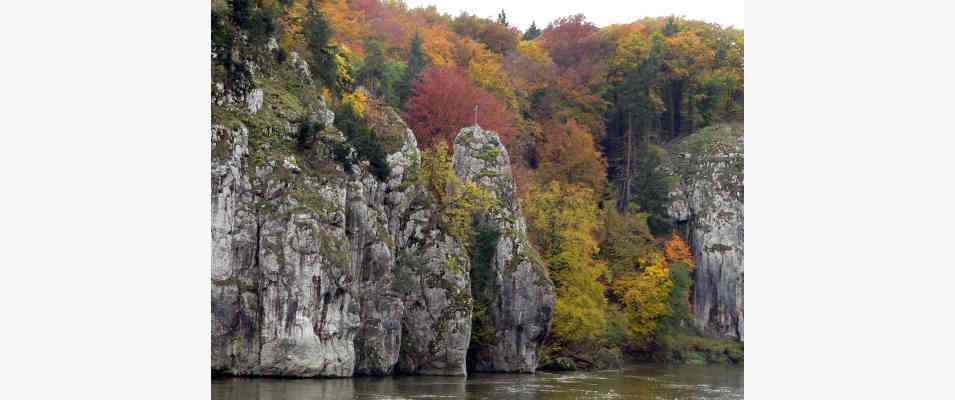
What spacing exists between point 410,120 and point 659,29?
29051mm

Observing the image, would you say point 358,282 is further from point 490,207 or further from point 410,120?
point 410,120

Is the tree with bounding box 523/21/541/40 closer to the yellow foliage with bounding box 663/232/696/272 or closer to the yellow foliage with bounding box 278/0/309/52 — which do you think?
the yellow foliage with bounding box 663/232/696/272

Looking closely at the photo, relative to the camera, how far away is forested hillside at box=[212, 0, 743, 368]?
50.1m

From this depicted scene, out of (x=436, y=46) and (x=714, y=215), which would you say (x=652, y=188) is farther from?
(x=436, y=46)

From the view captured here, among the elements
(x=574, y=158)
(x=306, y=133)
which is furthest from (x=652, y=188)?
(x=306, y=133)

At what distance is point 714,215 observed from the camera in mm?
76312

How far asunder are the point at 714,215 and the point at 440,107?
69.1 ft

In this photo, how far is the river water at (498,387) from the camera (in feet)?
117

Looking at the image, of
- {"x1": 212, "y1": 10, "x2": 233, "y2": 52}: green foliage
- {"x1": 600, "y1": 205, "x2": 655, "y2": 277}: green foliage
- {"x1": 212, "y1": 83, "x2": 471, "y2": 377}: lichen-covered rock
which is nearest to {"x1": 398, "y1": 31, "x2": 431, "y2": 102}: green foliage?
{"x1": 600, "y1": 205, "x2": 655, "y2": 277}: green foliage

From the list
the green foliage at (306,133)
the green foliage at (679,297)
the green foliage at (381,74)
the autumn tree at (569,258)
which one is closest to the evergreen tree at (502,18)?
the green foliage at (381,74)

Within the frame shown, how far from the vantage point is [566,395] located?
1539 inches

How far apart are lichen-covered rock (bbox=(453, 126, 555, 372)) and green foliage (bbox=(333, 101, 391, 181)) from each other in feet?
24.9

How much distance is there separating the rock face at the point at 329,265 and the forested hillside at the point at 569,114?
0.88 meters

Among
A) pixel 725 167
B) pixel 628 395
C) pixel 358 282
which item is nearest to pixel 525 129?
pixel 725 167
